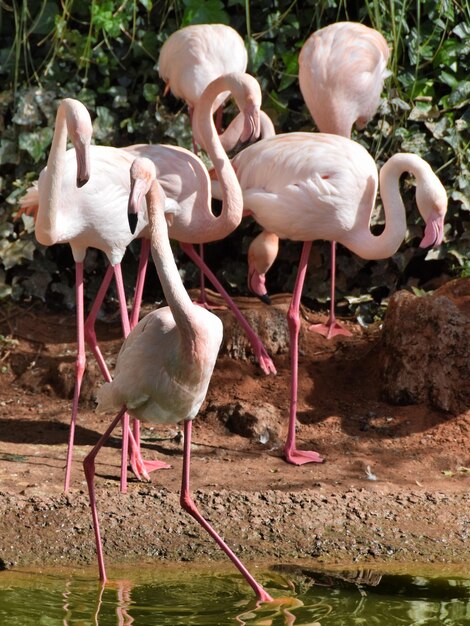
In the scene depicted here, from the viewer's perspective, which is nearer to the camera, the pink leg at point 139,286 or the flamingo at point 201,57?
→ the pink leg at point 139,286

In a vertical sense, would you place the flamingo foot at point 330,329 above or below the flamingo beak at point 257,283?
below

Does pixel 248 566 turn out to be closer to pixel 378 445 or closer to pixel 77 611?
pixel 77 611

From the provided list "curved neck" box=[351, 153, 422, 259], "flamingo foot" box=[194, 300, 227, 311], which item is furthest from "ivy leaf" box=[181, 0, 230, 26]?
"curved neck" box=[351, 153, 422, 259]

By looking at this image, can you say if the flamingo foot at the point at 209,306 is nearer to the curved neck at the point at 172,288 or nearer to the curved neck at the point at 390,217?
the curved neck at the point at 390,217

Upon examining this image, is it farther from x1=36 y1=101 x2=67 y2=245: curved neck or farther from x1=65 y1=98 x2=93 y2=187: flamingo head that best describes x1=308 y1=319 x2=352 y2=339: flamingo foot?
x1=65 y1=98 x2=93 y2=187: flamingo head

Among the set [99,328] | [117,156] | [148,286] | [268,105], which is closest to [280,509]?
[117,156]

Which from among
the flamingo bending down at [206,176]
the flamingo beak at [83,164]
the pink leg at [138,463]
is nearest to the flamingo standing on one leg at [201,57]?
the flamingo bending down at [206,176]

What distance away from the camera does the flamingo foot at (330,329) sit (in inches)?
251

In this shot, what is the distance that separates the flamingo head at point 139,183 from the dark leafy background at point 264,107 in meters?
3.12

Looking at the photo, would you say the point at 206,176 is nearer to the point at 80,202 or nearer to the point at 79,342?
the point at 80,202

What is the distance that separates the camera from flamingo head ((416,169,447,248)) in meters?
5.18

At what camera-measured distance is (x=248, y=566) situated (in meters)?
4.22

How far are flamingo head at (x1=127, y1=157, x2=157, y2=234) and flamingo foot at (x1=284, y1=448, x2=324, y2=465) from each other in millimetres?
1942

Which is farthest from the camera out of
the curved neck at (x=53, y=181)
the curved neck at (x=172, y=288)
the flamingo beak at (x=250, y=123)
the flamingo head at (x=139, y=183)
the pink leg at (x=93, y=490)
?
the flamingo beak at (x=250, y=123)
